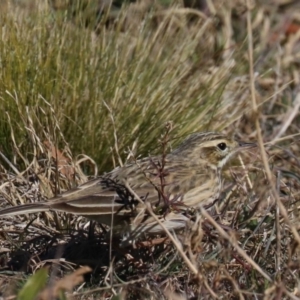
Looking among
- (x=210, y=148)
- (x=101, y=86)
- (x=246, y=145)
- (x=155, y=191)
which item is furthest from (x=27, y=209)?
(x=101, y=86)

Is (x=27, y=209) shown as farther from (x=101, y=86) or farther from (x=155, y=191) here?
(x=101, y=86)

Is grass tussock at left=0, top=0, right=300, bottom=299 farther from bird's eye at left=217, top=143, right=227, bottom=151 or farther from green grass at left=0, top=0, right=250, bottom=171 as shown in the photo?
bird's eye at left=217, top=143, right=227, bottom=151

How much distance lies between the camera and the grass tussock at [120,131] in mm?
4957

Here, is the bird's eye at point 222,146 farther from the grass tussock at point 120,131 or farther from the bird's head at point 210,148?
the grass tussock at point 120,131

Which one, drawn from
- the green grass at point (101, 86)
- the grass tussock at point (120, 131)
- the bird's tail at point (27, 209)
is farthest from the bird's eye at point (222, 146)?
the bird's tail at point (27, 209)

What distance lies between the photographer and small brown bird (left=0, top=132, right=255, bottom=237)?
185 inches

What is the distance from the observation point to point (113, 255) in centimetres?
517

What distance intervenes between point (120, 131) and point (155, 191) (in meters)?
1.43

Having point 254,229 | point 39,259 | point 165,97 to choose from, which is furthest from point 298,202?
point 39,259

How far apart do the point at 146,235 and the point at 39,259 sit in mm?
706

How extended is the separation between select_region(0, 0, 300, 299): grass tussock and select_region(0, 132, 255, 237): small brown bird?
16 centimetres

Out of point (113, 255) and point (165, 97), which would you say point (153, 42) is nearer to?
point (165, 97)

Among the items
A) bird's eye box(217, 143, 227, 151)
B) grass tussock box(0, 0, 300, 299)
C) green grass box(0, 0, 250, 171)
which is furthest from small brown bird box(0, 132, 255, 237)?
green grass box(0, 0, 250, 171)

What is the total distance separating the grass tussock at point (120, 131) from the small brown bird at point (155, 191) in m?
0.16
